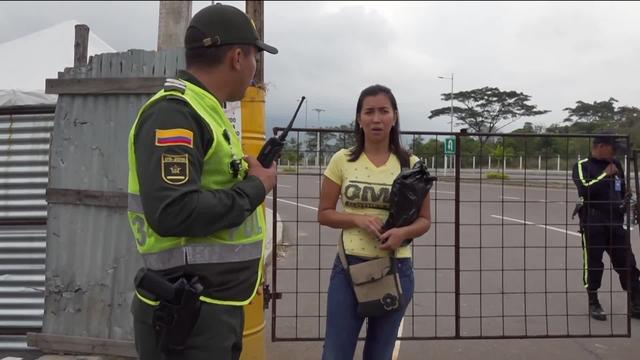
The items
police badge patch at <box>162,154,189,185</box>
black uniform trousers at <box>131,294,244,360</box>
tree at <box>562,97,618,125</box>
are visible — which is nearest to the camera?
police badge patch at <box>162,154,189,185</box>

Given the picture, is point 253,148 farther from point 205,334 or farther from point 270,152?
point 205,334

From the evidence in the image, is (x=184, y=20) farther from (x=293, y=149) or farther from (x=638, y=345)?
(x=638, y=345)

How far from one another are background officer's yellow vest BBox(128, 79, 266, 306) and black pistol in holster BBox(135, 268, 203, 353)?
0.07m

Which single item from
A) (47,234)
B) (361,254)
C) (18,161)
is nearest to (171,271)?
(361,254)

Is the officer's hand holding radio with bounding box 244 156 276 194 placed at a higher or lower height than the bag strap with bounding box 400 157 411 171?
lower

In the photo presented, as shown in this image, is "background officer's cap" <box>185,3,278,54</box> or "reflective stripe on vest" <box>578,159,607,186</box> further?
"reflective stripe on vest" <box>578,159,607,186</box>

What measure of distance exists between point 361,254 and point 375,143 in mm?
609

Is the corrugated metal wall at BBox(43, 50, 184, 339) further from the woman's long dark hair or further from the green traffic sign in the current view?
the green traffic sign

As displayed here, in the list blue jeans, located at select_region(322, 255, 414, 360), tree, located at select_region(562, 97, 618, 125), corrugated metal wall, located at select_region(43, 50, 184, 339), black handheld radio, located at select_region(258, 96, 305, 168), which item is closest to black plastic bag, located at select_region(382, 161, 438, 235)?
blue jeans, located at select_region(322, 255, 414, 360)

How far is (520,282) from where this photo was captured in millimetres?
7434

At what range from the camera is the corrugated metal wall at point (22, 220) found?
436 centimetres

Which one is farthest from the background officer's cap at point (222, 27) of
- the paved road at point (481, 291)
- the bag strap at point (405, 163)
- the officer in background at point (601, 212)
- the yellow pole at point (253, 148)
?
the officer in background at point (601, 212)

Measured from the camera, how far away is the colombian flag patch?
1.65m

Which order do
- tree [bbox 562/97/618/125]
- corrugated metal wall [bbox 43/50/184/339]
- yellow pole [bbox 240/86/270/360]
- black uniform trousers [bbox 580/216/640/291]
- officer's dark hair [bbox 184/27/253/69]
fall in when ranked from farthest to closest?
tree [bbox 562/97/618/125] → black uniform trousers [bbox 580/216/640/291] → corrugated metal wall [bbox 43/50/184/339] → yellow pole [bbox 240/86/270/360] → officer's dark hair [bbox 184/27/253/69]
